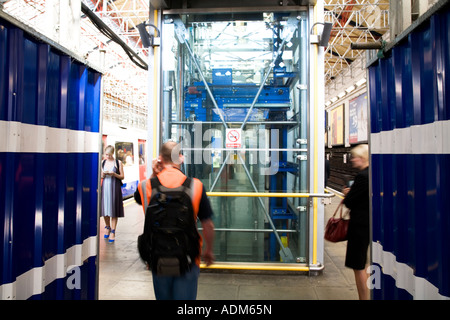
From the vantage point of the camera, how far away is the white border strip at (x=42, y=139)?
67.0 inches

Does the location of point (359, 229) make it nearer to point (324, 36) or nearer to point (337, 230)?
point (337, 230)

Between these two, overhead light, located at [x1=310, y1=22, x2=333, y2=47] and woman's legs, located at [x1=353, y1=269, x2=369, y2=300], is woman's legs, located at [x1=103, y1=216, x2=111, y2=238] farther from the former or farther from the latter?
overhead light, located at [x1=310, y1=22, x2=333, y2=47]

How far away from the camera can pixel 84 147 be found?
2.56 metres

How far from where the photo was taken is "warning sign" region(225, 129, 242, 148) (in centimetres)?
468

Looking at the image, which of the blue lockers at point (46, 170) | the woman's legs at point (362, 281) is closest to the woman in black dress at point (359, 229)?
the woman's legs at point (362, 281)

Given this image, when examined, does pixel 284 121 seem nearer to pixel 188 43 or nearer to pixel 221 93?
pixel 221 93

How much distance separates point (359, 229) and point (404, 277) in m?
1.20

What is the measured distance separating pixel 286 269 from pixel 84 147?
3.14m

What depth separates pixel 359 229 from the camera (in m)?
3.16

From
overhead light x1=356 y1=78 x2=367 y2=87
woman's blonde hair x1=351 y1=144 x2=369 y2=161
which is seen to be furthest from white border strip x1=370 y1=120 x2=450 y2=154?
overhead light x1=356 y1=78 x2=367 y2=87

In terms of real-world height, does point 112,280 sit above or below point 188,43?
below

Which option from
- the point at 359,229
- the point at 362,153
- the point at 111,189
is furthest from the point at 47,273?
the point at 111,189

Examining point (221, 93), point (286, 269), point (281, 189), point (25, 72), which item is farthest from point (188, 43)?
point (286, 269)

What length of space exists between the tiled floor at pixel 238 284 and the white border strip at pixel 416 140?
7.37ft
